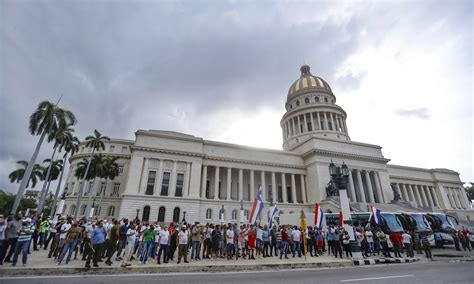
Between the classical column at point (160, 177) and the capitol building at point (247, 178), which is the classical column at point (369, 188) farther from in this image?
the classical column at point (160, 177)

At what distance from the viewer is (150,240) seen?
415 inches

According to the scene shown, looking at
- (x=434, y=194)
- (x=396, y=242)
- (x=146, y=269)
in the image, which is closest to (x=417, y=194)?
(x=434, y=194)

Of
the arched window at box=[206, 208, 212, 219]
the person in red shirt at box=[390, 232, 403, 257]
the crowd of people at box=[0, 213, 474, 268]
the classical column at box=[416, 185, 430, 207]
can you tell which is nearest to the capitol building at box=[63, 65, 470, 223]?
the arched window at box=[206, 208, 212, 219]

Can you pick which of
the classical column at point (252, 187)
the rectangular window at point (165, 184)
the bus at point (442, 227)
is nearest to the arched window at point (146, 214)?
the rectangular window at point (165, 184)

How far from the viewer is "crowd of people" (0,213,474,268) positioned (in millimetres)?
8875

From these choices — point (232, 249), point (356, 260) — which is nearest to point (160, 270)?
point (232, 249)

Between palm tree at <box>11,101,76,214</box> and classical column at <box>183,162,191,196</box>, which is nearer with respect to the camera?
palm tree at <box>11,101,76,214</box>

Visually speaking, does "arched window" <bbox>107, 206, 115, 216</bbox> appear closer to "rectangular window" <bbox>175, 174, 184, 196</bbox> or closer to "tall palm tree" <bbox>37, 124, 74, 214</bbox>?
"tall palm tree" <bbox>37, 124, 74, 214</bbox>

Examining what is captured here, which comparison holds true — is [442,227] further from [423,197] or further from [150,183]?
[423,197]

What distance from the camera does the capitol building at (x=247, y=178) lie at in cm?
3309

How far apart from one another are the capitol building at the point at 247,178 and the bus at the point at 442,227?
13.9 m

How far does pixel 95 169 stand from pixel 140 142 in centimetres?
913

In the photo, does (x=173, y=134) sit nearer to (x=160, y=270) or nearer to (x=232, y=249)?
(x=232, y=249)

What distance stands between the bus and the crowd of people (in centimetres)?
122
